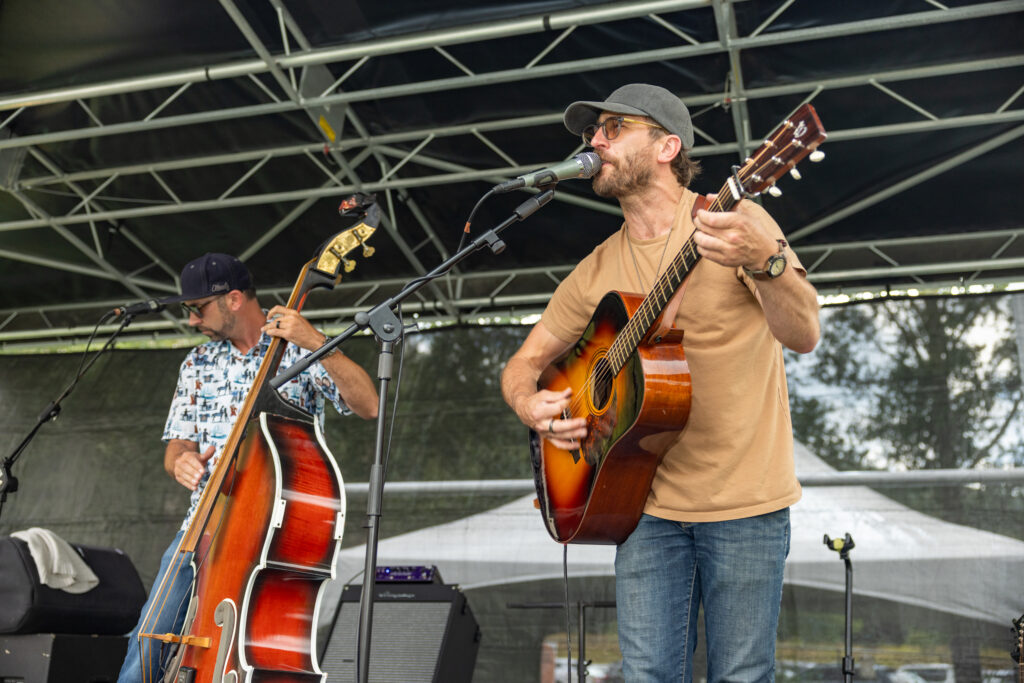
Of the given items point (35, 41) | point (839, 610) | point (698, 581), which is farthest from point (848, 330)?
point (35, 41)

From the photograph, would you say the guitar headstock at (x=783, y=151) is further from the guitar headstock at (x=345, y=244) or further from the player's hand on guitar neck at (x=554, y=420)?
the guitar headstock at (x=345, y=244)

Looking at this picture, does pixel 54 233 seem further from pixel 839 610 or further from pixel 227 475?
pixel 839 610

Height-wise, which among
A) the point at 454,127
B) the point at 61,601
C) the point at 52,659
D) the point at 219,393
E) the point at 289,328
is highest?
the point at 454,127

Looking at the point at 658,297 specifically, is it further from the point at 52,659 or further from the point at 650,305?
the point at 52,659

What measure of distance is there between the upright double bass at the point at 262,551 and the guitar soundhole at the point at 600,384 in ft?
3.07

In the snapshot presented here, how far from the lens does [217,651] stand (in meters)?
2.77

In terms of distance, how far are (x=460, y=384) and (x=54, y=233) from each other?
11.6ft

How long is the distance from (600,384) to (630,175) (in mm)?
594

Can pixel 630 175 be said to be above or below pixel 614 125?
below

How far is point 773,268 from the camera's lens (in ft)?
6.37

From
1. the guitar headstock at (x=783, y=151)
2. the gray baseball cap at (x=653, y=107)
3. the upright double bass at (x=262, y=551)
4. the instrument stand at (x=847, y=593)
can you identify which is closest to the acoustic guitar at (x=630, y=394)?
the guitar headstock at (x=783, y=151)

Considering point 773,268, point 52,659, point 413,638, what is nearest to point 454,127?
point 413,638

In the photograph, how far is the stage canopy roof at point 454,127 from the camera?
5.17 metres

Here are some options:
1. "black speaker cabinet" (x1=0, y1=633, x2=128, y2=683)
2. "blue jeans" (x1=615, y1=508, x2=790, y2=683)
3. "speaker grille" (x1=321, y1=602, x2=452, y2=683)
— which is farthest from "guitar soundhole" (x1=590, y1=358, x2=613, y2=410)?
"black speaker cabinet" (x1=0, y1=633, x2=128, y2=683)
